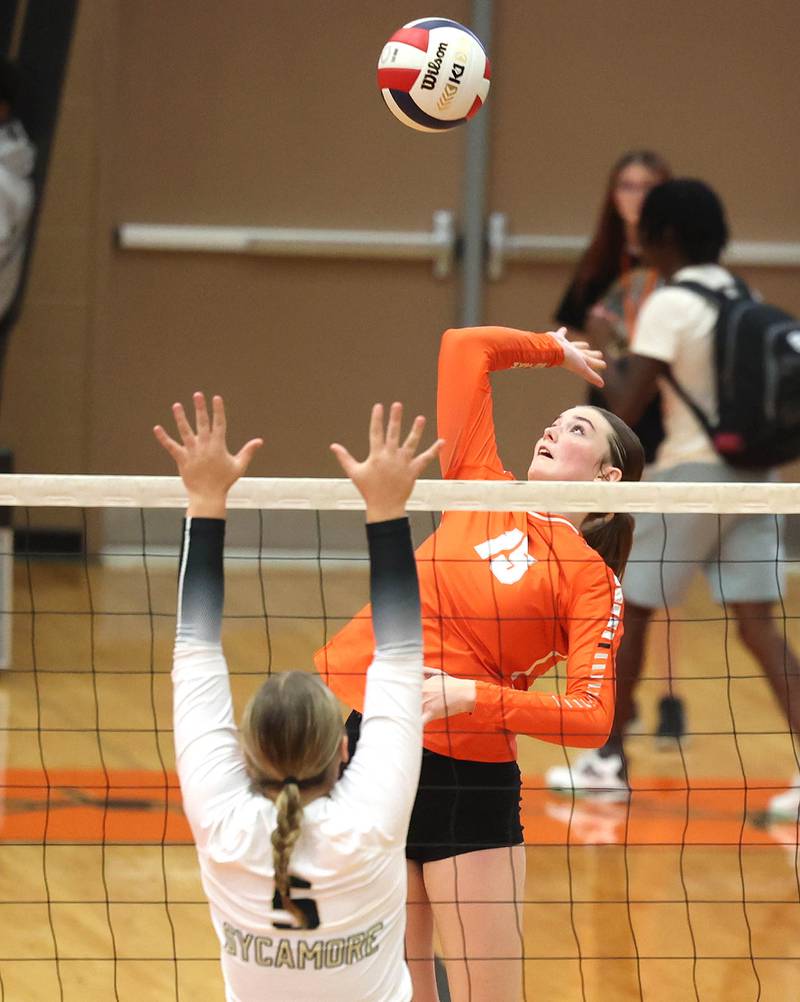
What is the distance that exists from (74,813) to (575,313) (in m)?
2.60

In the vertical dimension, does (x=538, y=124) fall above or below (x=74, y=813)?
above

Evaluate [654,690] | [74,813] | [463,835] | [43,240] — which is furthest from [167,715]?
[43,240]

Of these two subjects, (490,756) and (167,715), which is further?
(167,715)

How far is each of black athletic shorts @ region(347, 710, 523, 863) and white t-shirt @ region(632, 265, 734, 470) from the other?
2.38 m

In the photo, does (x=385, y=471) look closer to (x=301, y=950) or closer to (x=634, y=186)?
(x=301, y=950)

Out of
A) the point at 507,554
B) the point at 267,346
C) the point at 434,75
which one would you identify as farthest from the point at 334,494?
the point at 267,346

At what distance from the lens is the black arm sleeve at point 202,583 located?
211cm

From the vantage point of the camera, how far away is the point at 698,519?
15.8ft

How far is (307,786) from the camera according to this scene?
1995 mm

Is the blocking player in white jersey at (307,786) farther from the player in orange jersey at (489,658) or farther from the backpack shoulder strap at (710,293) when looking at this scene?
the backpack shoulder strap at (710,293)

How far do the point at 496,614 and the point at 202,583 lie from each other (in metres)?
0.79

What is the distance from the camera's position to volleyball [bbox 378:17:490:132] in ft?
12.2

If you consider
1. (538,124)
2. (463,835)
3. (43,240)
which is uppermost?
(538,124)

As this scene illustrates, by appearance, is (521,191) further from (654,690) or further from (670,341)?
(670,341)
